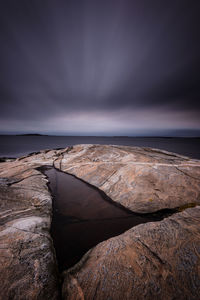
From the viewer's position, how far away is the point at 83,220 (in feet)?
15.9

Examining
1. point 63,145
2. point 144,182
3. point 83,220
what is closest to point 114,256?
point 83,220

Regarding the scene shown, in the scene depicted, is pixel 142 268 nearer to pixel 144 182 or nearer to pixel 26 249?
pixel 26 249

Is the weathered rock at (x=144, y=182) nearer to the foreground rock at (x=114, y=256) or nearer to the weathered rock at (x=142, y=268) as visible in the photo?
the foreground rock at (x=114, y=256)

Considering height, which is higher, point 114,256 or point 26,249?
point 26,249

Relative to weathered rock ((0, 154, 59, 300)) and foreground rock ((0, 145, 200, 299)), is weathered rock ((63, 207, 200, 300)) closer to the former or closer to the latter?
foreground rock ((0, 145, 200, 299))

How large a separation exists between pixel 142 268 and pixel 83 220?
2717mm

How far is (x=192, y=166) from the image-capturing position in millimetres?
7551

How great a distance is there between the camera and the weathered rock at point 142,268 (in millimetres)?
2422

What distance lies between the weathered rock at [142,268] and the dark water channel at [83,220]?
58cm

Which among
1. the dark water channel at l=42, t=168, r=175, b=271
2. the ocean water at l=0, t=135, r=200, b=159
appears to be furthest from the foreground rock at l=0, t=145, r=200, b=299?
the ocean water at l=0, t=135, r=200, b=159

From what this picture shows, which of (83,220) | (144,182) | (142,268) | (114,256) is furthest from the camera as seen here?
(144,182)

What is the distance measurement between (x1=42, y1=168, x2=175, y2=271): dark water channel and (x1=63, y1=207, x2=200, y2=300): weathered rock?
581 millimetres

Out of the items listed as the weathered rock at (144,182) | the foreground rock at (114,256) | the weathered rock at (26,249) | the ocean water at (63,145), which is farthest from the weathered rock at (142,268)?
the ocean water at (63,145)

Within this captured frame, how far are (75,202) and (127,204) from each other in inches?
107
